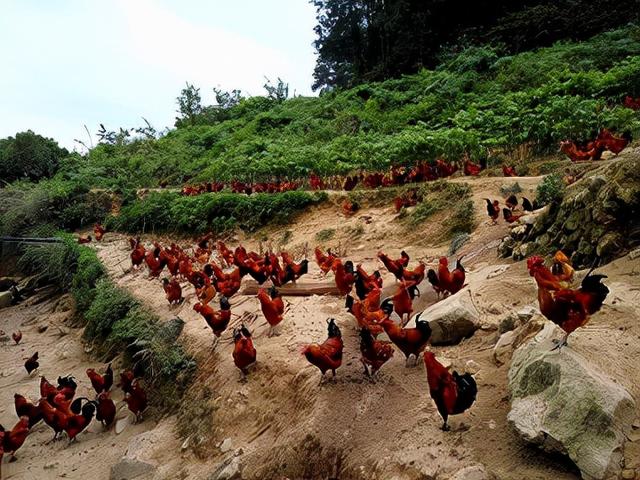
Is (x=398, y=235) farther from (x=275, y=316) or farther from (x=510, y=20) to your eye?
(x=510, y=20)

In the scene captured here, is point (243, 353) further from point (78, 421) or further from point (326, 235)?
point (326, 235)

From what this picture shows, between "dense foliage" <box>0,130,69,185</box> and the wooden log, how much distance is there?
24.6 meters

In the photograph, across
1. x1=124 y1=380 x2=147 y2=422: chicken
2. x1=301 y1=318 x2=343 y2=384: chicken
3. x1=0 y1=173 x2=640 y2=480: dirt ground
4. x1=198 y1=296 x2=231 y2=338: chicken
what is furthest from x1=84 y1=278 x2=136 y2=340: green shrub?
x1=301 y1=318 x2=343 y2=384: chicken

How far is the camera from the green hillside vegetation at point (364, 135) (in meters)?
13.0

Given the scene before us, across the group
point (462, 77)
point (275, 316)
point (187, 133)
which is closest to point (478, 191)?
point (275, 316)

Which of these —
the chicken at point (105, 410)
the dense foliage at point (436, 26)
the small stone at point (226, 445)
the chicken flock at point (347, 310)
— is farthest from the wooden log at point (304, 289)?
the dense foliage at point (436, 26)

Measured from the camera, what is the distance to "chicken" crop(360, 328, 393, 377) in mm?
5070

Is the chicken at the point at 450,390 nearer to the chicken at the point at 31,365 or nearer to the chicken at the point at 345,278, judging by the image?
the chicken at the point at 345,278

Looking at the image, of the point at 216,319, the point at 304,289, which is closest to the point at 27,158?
the point at 304,289

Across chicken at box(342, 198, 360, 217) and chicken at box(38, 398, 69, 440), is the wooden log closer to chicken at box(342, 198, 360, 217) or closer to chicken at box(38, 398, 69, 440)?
chicken at box(38, 398, 69, 440)

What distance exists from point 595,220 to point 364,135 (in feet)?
42.4

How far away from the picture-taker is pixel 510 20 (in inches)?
991

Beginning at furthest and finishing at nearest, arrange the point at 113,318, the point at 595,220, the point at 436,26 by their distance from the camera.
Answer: the point at 436,26
the point at 113,318
the point at 595,220

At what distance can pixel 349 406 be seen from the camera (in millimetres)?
4914
